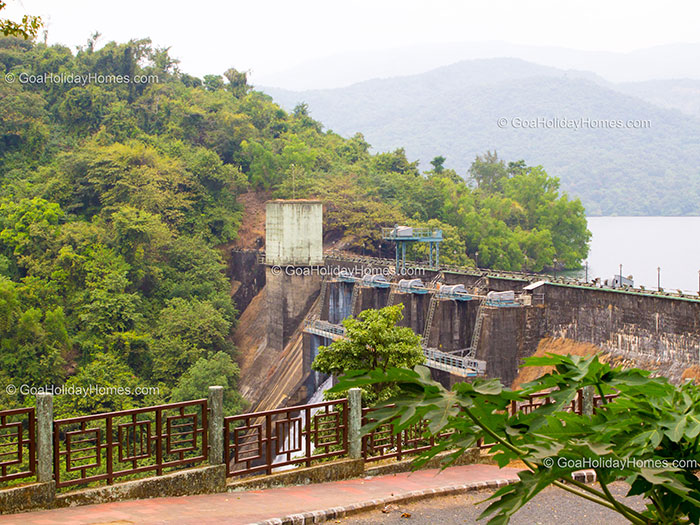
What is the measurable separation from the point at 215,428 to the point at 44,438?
6.67 feet

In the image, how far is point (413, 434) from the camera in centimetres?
1153

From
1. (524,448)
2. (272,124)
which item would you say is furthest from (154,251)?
(524,448)

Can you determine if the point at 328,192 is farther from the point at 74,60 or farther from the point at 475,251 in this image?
the point at 74,60

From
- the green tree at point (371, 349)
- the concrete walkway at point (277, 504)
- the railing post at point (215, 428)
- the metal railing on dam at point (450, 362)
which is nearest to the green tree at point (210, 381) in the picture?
the metal railing on dam at point (450, 362)

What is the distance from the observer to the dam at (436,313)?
2547 cm

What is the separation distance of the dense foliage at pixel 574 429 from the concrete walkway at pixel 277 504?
5.33 meters

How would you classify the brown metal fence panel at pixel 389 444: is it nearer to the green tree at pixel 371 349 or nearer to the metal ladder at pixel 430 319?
the green tree at pixel 371 349

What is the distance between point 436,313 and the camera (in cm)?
3008

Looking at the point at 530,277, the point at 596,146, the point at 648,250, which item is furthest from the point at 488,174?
the point at 596,146

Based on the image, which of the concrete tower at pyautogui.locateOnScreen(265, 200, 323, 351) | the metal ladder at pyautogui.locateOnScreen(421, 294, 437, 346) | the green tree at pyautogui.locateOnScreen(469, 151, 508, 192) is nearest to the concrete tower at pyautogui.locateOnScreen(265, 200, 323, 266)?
the concrete tower at pyautogui.locateOnScreen(265, 200, 323, 351)

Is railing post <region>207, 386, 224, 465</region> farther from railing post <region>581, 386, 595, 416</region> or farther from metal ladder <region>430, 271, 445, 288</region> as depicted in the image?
metal ladder <region>430, 271, 445, 288</region>

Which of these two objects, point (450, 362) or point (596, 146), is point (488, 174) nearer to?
point (450, 362)

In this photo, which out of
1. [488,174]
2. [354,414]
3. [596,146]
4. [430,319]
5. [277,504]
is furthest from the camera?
[596,146]

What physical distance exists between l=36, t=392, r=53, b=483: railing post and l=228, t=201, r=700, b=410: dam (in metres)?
16.3
